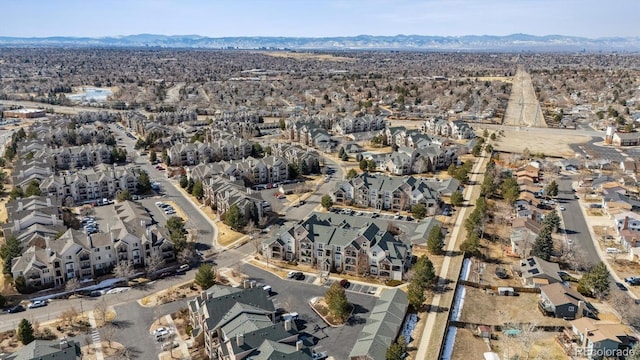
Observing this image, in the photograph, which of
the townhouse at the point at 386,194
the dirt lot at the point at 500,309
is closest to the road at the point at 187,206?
the townhouse at the point at 386,194

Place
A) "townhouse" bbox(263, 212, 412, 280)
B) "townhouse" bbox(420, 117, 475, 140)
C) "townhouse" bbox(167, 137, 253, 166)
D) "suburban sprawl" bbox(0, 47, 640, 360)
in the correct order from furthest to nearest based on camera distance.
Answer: "townhouse" bbox(420, 117, 475, 140)
"townhouse" bbox(167, 137, 253, 166)
"townhouse" bbox(263, 212, 412, 280)
"suburban sprawl" bbox(0, 47, 640, 360)

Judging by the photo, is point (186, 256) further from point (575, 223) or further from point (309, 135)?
point (309, 135)

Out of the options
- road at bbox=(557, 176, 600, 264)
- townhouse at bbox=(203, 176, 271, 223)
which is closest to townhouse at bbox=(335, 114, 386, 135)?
road at bbox=(557, 176, 600, 264)

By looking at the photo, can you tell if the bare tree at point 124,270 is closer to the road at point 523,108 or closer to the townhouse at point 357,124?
the townhouse at point 357,124

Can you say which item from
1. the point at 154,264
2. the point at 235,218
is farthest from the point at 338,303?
the point at 235,218

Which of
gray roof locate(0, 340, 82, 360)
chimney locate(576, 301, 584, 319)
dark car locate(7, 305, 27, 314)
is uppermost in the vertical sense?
gray roof locate(0, 340, 82, 360)

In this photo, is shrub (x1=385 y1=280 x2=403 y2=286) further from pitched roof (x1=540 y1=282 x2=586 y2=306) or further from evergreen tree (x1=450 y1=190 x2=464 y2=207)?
evergreen tree (x1=450 y1=190 x2=464 y2=207)
